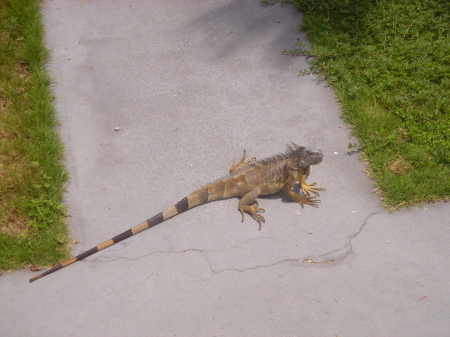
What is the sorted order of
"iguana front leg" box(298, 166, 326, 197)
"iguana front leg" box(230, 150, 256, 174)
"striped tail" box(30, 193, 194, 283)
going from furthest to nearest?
"iguana front leg" box(230, 150, 256, 174) → "iguana front leg" box(298, 166, 326, 197) → "striped tail" box(30, 193, 194, 283)

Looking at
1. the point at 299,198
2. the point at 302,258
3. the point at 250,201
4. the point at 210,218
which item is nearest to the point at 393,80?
the point at 299,198

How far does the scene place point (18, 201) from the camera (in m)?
4.01

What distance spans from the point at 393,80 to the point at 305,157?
1.93 meters

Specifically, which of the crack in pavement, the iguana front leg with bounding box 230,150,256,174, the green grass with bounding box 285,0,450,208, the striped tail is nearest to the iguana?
the striped tail

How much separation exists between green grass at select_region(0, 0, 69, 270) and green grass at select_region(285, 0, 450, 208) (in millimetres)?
2925

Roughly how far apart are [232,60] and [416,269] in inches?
126

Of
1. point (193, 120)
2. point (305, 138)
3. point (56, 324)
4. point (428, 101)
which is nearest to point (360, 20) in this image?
point (428, 101)

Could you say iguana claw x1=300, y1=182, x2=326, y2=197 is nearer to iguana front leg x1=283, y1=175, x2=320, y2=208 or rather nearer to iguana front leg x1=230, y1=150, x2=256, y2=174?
iguana front leg x1=283, y1=175, x2=320, y2=208

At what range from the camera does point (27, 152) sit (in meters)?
4.41

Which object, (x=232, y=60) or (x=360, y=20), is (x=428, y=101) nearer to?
(x=360, y=20)

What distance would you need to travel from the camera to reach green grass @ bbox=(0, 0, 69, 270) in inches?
147

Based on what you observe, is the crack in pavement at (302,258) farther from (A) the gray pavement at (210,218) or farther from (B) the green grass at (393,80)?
(B) the green grass at (393,80)

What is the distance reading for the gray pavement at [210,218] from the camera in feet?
11.0

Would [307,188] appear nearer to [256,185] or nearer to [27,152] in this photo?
[256,185]
